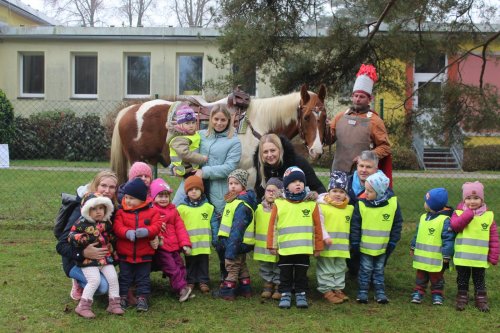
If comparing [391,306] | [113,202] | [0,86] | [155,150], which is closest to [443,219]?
[391,306]

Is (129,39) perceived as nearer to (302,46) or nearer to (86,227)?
(302,46)

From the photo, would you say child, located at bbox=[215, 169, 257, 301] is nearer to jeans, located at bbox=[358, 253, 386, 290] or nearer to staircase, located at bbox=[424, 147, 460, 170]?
jeans, located at bbox=[358, 253, 386, 290]

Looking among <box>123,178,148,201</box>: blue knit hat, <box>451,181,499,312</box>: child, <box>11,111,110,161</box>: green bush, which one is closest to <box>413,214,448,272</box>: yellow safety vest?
<box>451,181,499,312</box>: child

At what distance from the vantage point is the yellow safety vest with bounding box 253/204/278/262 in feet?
15.8

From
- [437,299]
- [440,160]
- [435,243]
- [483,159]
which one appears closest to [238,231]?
[435,243]

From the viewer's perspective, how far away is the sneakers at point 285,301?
4574 mm

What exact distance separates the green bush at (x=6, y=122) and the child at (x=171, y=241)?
9.93 metres

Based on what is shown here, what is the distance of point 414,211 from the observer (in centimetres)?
1012

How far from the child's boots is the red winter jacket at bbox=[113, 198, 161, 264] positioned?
1.40ft

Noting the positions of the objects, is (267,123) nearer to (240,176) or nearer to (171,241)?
(240,176)

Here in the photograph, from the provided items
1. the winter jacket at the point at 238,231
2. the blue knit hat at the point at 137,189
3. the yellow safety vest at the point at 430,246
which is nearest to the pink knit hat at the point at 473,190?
the yellow safety vest at the point at 430,246

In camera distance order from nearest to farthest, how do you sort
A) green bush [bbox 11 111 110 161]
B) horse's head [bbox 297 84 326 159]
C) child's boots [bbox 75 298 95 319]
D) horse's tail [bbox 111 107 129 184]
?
child's boots [bbox 75 298 95 319] < horse's head [bbox 297 84 326 159] < horse's tail [bbox 111 107 129 184] < green bush [bbox 11 111 110 161]

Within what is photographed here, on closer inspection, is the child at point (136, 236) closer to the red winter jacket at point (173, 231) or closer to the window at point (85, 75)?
the red winter jacket at point (173, 231)

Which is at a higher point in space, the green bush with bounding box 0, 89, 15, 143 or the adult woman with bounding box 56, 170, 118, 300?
the green bush with bounding box 0, 89, 15, 143
